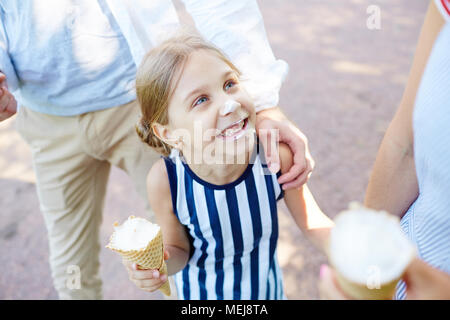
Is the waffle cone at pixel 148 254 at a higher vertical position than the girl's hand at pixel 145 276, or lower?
higher

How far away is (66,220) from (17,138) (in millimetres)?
2689

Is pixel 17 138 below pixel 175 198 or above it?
below

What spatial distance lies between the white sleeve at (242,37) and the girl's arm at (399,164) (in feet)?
1.88

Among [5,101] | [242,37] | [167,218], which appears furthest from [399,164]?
[5,101]

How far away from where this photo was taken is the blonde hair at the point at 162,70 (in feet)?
5.16

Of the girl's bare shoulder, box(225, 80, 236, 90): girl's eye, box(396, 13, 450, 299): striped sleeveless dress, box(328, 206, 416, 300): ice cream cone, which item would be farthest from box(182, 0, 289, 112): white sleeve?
box(328, 206, 416, 300): ice cream cone

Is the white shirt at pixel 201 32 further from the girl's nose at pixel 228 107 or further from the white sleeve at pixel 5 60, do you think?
the girl's nose at pixel 228 107

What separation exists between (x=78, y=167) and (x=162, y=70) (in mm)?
923

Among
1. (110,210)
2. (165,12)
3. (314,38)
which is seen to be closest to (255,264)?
(165,12)

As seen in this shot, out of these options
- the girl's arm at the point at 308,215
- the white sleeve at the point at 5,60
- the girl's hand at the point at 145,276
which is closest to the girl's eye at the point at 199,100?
the girl's arm at the point at 308,215

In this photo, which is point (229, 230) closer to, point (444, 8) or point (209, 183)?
point (209, 183)
